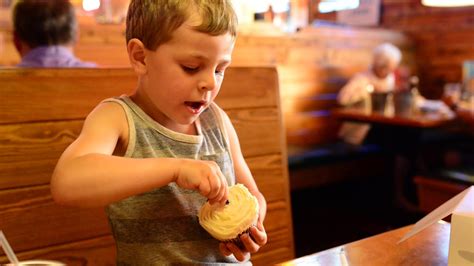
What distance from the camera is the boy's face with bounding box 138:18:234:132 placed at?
2.90 ft

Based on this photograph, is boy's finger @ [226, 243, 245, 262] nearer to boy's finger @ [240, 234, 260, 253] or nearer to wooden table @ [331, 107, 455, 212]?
boy's finger @ [240, 234, 260, 253]

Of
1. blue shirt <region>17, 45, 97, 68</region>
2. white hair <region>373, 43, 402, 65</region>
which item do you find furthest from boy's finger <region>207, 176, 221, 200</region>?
white hair <region>373, 43, 402, 65</region>

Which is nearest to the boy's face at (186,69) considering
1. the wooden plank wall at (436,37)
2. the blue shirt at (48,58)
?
the blue shirt at (48,58)

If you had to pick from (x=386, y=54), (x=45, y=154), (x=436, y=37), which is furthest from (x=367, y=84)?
(x=45, y=154)

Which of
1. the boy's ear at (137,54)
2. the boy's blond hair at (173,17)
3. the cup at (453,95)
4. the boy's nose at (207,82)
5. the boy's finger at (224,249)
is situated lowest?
the cup at (453,95)

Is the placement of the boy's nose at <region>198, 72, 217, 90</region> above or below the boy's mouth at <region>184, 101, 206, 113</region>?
above

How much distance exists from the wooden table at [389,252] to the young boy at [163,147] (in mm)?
131

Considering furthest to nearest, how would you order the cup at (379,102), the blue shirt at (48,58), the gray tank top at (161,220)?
the cup at (379,102), the blue shirt at (48,58), the gray tank top at (161,220)

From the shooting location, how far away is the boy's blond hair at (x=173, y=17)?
2.89 feet

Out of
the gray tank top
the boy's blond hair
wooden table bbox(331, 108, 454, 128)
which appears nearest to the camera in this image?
the boy's blond hair

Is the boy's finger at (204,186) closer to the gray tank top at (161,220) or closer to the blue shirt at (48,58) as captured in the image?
the gray tank top at (161,220)

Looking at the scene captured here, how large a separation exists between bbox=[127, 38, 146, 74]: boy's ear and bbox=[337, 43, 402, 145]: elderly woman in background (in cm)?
388

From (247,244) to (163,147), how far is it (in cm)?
26

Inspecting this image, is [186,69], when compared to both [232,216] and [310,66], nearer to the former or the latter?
[232,216]
